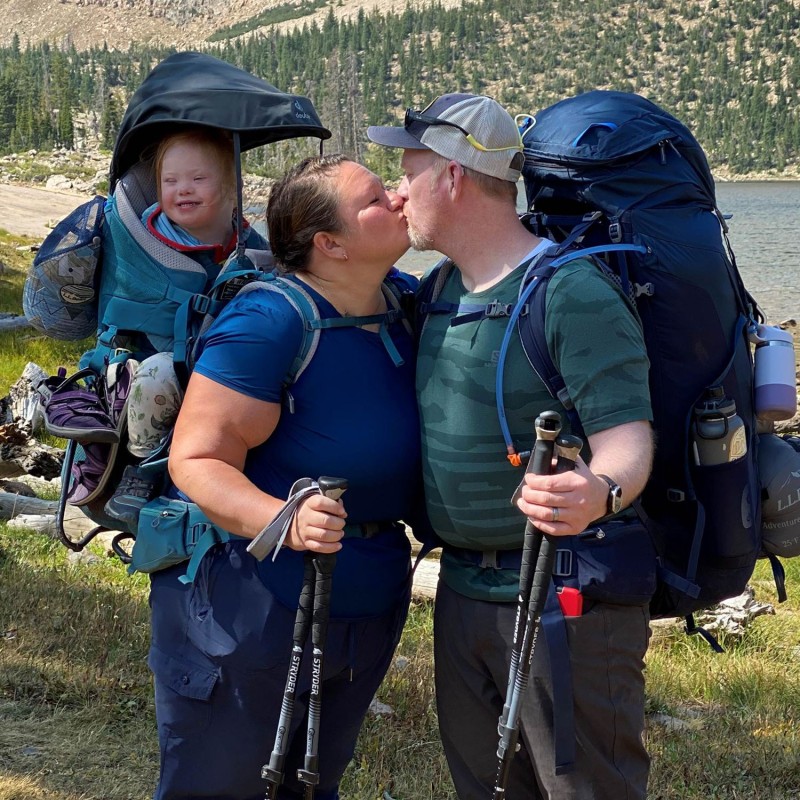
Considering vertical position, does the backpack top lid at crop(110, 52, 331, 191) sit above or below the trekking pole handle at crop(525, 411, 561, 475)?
above

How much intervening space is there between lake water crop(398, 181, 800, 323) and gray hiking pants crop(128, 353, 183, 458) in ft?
28.5

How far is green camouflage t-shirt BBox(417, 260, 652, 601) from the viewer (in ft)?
9.43

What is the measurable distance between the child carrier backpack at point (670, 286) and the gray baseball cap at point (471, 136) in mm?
187

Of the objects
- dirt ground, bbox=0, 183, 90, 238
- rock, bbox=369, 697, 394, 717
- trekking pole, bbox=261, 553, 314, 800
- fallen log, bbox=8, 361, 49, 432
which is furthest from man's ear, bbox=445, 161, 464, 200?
dirt ground, bbox=0, 183, 90, 238

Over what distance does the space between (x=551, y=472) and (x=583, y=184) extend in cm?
96

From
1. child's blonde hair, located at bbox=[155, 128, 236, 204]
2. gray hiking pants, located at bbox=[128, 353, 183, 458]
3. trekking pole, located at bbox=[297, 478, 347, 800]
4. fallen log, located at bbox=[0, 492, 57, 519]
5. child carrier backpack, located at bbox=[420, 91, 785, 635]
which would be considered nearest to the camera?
trekking pole, located at bbox=[297, 478, 347, 800]

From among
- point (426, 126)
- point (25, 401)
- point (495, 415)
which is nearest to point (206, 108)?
point (426, 126)

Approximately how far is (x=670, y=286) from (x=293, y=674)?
1.51 meters

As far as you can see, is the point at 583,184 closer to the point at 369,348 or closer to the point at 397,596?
the point at 369,348

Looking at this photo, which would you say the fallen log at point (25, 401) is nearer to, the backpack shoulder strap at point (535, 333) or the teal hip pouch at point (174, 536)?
the teal hip pouch at point (174, 536)

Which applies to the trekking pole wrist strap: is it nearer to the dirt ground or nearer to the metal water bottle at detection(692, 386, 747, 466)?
the metal water bottle at detection(692, 386, 747, 466)

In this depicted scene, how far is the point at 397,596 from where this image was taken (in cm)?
332

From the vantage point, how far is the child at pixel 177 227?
329 centimetres

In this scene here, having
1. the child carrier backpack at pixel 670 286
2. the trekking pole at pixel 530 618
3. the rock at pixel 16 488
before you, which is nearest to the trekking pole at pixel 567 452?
the trekking pole at pixel 530 618
